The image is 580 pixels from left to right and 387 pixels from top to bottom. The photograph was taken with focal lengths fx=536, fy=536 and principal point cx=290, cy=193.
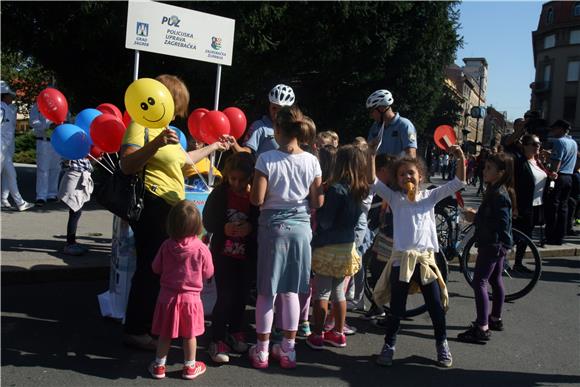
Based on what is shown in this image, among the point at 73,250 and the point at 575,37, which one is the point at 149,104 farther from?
the point at 575,37

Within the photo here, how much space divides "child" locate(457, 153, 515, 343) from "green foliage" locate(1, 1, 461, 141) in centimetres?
532

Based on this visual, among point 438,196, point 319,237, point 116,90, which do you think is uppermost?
point 116,90

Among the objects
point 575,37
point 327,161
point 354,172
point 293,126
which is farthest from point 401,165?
point 575,37

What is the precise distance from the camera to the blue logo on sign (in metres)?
5.31

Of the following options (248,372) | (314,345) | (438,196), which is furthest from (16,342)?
(438,196)

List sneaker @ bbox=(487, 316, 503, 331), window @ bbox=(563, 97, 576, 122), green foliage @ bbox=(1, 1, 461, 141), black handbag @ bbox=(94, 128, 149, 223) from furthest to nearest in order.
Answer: window @ bbox=(563, 97, 576, 122)
green foliage @ bbox=(1, 1, 461, 141)
sneaker @ bbox=(487, 316, 503, 331)
black handbag @ bbox=(94, 128, 149, 223)

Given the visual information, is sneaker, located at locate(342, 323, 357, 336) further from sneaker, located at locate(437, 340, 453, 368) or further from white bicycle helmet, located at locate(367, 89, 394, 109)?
white bicycle helmet, located at locate(367, 89, 394, 109)

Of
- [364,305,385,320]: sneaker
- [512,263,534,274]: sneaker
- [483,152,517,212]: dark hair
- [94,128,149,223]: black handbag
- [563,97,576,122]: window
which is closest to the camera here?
[94,128,149,223]: black handbag

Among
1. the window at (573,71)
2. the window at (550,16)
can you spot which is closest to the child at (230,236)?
the window at (573,71)

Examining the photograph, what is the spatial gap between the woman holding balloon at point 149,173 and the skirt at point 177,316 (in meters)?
0.42

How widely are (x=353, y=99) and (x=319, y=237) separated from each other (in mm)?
7686

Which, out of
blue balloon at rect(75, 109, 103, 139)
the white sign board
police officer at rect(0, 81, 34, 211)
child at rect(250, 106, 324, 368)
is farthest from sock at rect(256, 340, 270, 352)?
police officer at rect(0, 81, 34, 211)

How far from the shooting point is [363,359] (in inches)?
164

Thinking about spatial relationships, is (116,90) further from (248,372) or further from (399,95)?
(248,372)
